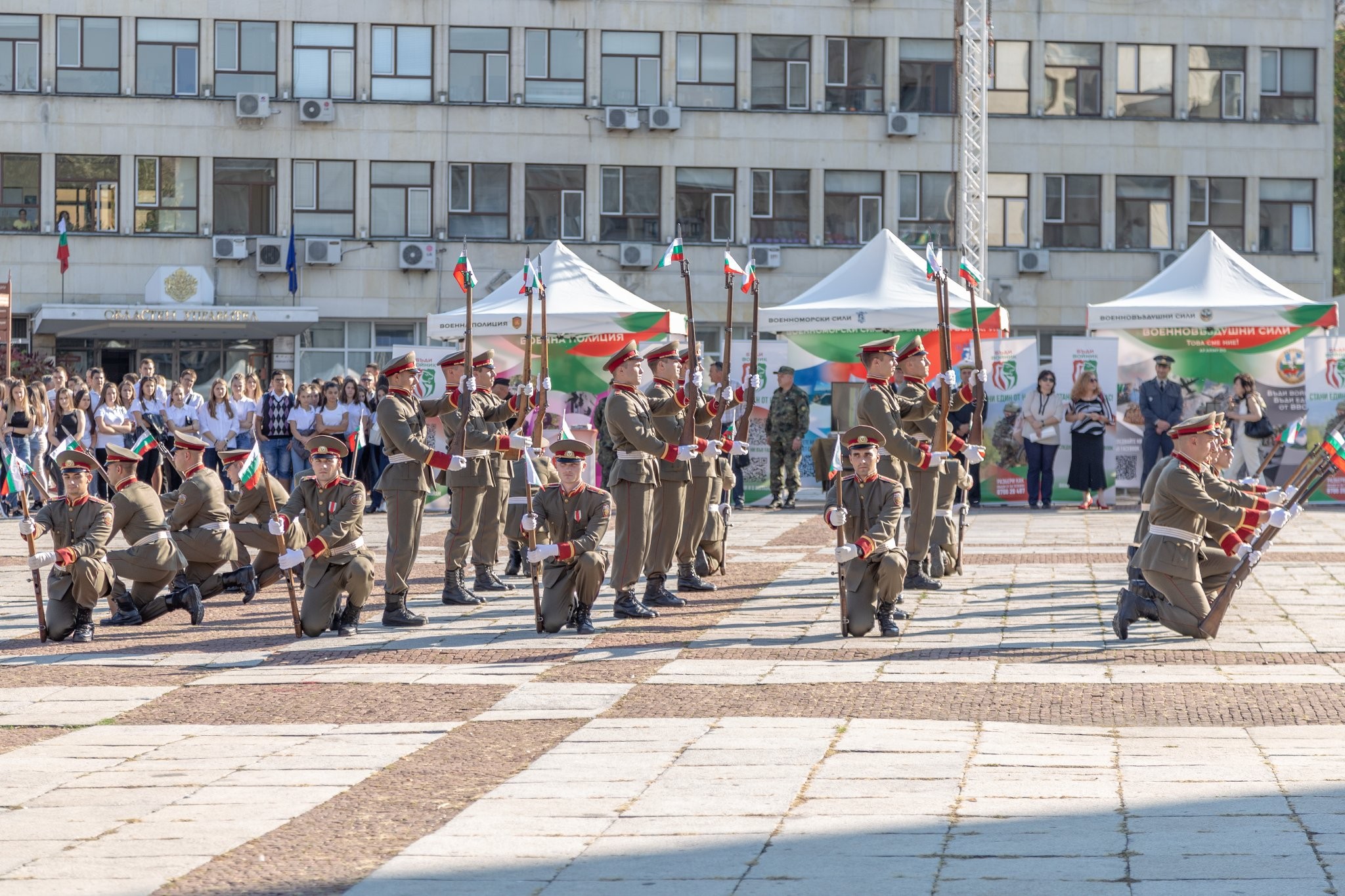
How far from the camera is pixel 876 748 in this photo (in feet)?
27.0

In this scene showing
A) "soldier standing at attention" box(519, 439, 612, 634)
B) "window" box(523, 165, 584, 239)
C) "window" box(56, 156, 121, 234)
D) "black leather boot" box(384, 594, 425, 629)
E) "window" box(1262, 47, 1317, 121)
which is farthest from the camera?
"window" box(1262, 47, 1317, 121)

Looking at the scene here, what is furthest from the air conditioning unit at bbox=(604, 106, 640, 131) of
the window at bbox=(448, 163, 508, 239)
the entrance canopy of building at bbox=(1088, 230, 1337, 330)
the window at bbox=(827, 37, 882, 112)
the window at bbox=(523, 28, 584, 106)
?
the entrance canopy of building at bbox=(1088, 230, 1337, 330)

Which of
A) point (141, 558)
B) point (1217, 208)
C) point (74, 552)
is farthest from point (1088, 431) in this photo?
point (1217, 208)

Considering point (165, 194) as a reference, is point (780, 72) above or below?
above

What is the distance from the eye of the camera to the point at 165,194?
3919 cm

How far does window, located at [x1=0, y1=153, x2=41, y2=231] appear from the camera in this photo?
38.7 metres

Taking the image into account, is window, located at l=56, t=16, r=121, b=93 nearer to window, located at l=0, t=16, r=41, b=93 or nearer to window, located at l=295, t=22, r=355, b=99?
window, located at l=0, t=16, r=41, b=93

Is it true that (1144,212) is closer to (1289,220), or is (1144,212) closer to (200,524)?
(1289,220)

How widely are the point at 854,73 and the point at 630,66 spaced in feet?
15.8

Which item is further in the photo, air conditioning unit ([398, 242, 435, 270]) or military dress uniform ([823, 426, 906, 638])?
air conditioning unit ([398, 242, 435, 270])

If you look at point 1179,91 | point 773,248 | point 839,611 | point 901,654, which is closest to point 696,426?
point 839,611

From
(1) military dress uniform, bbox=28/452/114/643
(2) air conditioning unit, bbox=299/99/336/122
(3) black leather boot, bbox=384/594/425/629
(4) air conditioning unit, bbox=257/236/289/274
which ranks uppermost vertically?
(2) air conditioning unit, bbox=299/99/336/122

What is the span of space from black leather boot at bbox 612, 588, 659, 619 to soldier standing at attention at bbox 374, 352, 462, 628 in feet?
4.44

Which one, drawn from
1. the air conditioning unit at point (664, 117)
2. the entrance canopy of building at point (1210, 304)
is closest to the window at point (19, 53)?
the air conditioning unit at point (664, 117)
